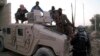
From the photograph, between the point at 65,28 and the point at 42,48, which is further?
the point at 65,28

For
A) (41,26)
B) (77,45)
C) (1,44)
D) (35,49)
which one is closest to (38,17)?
(41,26)

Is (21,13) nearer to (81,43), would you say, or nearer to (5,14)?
(81,43)

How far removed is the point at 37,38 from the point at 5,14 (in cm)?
1341

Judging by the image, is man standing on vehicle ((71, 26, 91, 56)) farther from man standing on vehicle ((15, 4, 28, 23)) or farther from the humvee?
man standing on vehicle ((15, 4, 28, 23))

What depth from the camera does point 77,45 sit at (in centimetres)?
834

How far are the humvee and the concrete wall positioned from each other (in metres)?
9.91

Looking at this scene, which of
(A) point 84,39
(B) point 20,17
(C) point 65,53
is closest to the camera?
(C) point 65,53

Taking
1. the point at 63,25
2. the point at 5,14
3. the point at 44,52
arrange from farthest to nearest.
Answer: the point at 5,14, the point at 63,25, the point at 44,52

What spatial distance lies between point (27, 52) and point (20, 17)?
96.8 inches

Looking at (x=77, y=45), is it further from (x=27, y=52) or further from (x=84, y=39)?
(x=27, y=52)

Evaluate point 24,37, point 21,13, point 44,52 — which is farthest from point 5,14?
point 44,52

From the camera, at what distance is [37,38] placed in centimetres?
822

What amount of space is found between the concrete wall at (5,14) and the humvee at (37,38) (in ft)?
32.5

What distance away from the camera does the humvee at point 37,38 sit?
7.62 m
